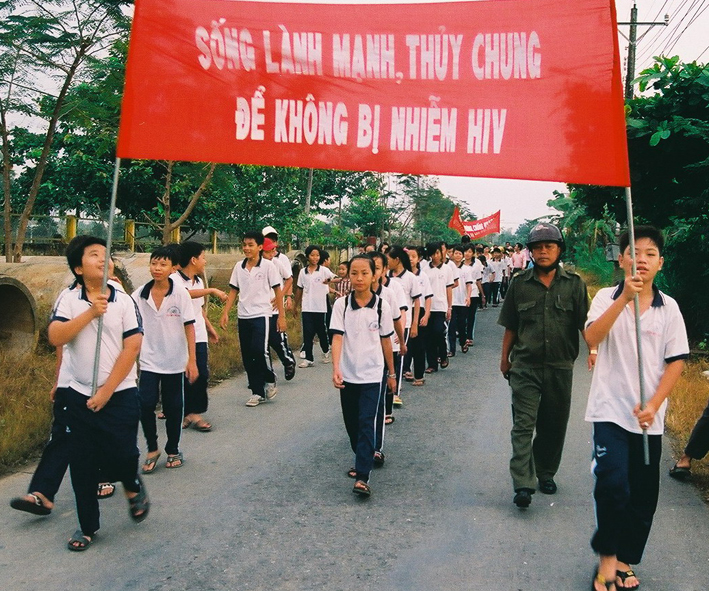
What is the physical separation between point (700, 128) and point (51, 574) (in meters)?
8.87

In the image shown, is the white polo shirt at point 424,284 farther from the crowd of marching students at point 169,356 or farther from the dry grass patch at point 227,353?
the dry grass patch at point 227,353

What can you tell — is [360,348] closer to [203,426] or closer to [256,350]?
[203,426]

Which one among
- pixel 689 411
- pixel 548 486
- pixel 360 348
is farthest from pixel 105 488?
pixel 689 411

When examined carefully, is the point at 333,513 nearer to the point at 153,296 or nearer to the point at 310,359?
the point at 153,296

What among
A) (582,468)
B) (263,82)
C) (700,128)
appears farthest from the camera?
(700,128)

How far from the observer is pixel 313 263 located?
11391 millimetres

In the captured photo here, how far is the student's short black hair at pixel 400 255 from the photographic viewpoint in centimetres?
853

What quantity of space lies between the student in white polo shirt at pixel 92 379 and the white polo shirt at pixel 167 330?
1.72 metres

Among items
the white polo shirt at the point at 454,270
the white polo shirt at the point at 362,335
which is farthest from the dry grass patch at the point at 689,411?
the white polo shirt at the point at 454,270

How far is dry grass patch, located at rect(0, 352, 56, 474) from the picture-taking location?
5980 mm

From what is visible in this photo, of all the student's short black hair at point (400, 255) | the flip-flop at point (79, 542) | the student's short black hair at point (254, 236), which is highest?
the student's short black hair at point (254, 236)

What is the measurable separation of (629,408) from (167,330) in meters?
3.61

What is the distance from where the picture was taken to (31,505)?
4.54 meters

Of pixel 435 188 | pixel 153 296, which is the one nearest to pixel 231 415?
pixel 153 296
